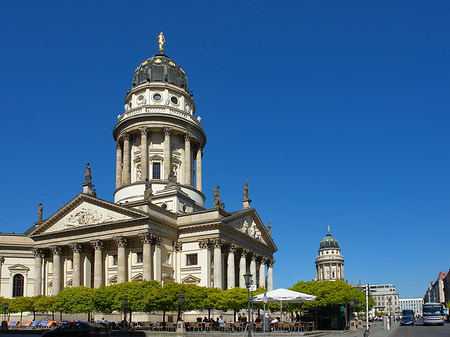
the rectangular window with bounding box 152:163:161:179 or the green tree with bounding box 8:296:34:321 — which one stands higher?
the rectangular window with bounding box 152:163:161:179

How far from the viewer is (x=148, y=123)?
70000 millimetres

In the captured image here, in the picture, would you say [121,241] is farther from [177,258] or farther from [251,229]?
[251,229]

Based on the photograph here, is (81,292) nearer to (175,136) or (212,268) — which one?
(212,268)

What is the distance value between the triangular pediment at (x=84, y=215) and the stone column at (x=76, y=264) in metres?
2.16

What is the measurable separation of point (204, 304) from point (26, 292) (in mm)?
30469

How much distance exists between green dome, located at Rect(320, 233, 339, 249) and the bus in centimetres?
12218

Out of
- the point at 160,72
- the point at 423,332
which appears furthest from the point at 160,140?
the point at 423,332

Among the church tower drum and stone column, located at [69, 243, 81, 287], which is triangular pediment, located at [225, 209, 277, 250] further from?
stone column, located at [69, 243, 81, 287]

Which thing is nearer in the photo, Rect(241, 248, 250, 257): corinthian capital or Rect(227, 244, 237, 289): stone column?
Rect(227, 244, 237, 289): stone column

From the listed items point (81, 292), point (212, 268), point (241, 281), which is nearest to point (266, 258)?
point (241, 281)

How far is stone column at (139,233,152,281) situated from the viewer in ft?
171

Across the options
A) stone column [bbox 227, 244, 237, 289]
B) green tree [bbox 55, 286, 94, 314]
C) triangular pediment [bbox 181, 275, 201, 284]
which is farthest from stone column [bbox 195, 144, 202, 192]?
green tree [bbox 55, 286, 94, 314]

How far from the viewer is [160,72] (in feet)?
248

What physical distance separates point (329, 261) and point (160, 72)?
12910 cm
